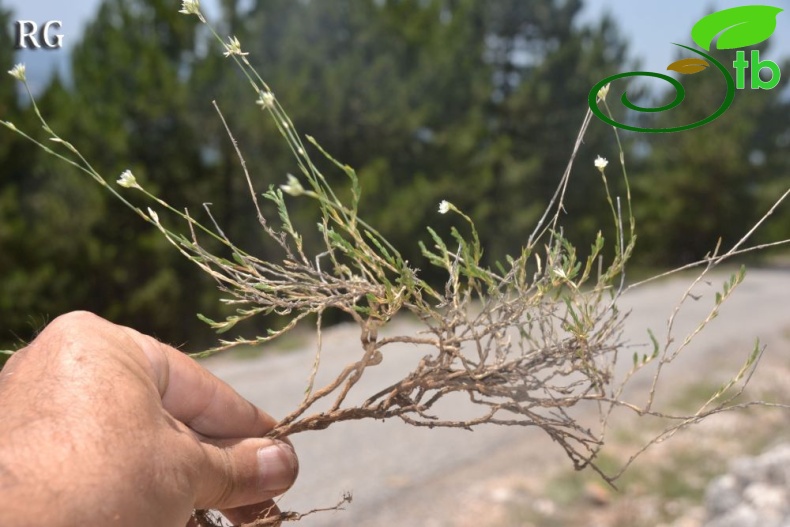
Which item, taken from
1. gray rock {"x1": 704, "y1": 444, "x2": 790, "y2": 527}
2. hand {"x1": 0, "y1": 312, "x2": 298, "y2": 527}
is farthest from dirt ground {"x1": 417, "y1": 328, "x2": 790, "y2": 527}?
hand {"x1": 0, "y1": 312, "x2": 298, "y2": 527}

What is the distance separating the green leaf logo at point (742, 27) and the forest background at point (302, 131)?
19.2ft

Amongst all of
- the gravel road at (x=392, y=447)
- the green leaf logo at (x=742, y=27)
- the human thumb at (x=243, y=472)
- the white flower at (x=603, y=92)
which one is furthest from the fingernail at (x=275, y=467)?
the gravel road at (x=392, y=447)

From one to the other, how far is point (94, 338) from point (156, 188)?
25.7 ft

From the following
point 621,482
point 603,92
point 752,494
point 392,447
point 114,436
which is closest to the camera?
point 114,436

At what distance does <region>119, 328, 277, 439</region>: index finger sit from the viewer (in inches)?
42.9

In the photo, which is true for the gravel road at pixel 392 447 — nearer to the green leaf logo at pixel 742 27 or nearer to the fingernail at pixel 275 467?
the green leaf logo at pixel 742 27

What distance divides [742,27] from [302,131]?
26.3ft

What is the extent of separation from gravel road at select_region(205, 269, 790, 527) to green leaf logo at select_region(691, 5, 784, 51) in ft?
9.62

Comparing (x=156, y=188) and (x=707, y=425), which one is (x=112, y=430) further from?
(x=156, y=188)

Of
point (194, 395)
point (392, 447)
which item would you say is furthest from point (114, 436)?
point (392, 447)

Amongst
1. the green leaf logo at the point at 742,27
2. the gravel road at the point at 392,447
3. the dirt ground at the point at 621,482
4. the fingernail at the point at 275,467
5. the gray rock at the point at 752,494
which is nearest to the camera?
the fingernail at the point at 275,467

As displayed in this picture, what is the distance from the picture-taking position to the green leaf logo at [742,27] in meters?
2.06

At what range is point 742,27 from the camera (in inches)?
93.3

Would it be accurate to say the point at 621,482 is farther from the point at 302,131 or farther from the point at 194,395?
the point at 302,131
